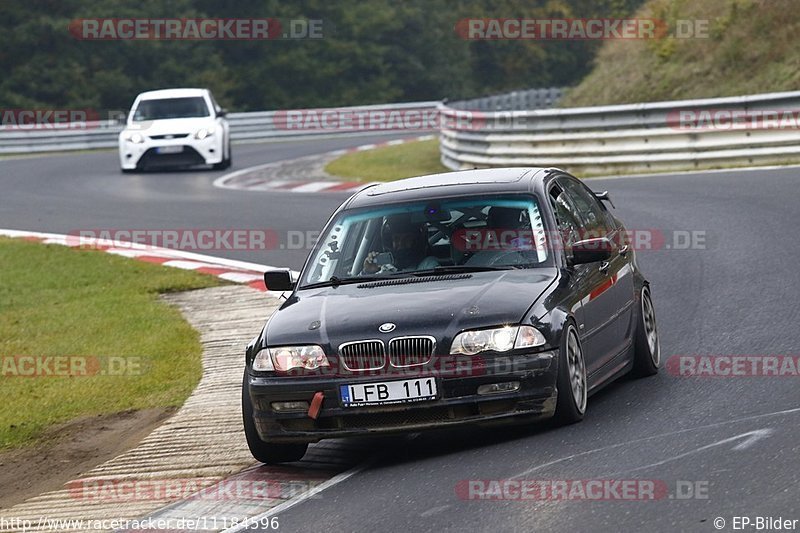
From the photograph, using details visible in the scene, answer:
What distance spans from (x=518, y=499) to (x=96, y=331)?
674 cm

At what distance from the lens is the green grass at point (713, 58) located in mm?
27141

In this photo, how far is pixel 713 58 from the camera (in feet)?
94.0

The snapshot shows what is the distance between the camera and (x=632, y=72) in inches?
1201

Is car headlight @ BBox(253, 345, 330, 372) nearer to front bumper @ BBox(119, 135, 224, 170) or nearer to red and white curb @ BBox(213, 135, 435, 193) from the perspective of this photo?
red and white curb @ BBox(213, 135, 435, 193)

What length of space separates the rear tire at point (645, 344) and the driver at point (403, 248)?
4.86 feet

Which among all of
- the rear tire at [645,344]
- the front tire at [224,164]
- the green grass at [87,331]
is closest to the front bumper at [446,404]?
A: the rear tire at [645,344]

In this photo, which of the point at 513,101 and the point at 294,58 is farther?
the point at 294,58
